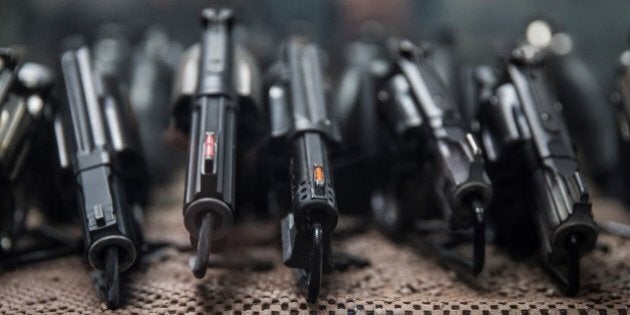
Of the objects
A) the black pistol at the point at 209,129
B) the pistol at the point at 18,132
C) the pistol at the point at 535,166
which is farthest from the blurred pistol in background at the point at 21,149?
the pistol at the point at 535,166

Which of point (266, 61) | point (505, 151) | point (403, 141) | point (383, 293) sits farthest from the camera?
point (266, 61)

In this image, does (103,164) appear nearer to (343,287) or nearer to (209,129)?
(209,129)

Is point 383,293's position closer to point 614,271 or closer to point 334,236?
point 334,236

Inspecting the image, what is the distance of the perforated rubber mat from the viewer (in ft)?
3.85

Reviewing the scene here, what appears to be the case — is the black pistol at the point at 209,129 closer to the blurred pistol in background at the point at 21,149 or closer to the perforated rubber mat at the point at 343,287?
the perforated rubber mat at the point at 343,287

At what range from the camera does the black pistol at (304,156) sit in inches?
44.9

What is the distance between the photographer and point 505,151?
1371 mm

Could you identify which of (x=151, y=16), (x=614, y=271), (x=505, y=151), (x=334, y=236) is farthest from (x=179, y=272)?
(x=151, y=16)

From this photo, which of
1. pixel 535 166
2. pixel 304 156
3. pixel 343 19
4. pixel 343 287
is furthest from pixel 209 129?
pixel 343 19

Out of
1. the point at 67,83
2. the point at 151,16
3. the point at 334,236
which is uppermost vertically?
the point at 151,16

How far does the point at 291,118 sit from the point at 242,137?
14cm

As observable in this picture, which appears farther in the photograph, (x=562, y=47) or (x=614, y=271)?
(x=562, y=47)

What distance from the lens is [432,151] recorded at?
1.38 meters

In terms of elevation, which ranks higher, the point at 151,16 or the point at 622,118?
the point at 151,16
